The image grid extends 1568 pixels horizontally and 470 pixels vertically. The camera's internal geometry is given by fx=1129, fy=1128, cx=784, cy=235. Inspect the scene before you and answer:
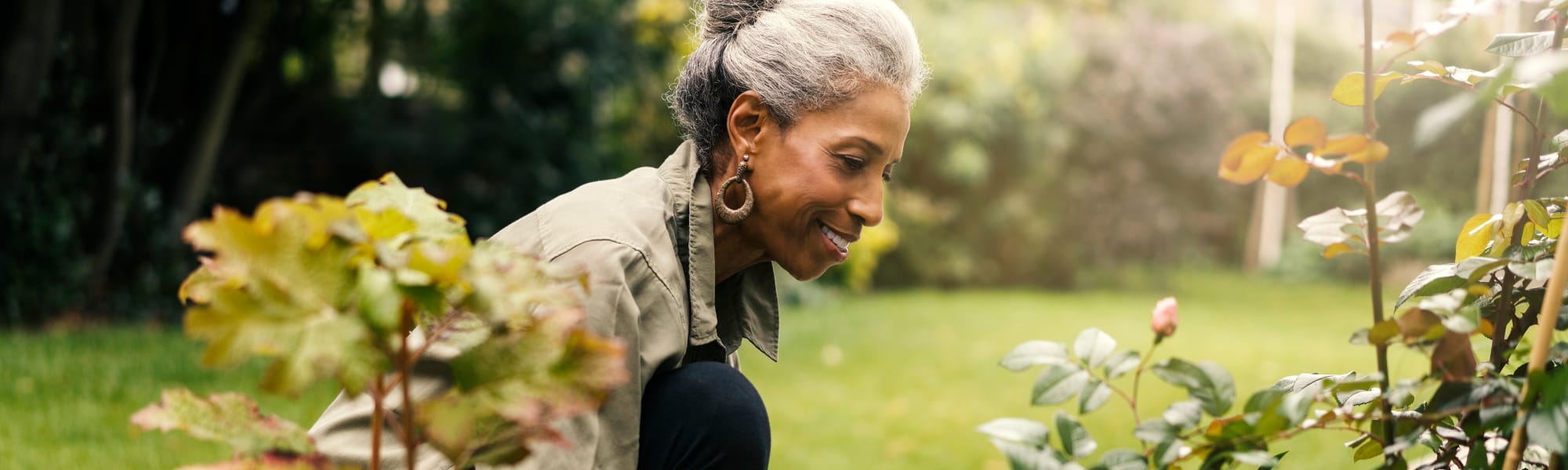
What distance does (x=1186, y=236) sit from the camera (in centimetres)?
1511

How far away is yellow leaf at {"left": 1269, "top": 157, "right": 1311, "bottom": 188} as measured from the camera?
1.04 meters

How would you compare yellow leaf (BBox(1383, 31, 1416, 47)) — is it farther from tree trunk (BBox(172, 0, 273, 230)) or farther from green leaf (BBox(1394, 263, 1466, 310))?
tree trunk (BBox(172, 0, 273, 230))

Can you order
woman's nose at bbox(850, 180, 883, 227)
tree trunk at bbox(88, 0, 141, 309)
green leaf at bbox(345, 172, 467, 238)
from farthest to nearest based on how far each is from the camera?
tree trunk at bbox(88, 0, 141, 309)
woman's nose at bbox(850, 180, 883, 227)
green leaf at bbox(345, 172, 467, 238)

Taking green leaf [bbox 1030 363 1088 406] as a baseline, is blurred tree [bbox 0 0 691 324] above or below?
above

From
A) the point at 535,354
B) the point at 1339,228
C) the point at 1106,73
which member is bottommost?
the point at 535,354

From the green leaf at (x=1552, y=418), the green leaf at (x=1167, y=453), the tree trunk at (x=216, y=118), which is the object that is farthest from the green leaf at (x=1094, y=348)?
the tree trunk at (x=216, y=118)

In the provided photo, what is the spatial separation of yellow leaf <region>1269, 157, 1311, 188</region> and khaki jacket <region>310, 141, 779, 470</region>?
0.68m

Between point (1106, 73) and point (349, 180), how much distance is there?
8.70 m

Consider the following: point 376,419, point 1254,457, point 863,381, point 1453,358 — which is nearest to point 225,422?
point 376,419

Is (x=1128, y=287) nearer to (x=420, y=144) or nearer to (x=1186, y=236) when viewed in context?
(x=1186, y=236)

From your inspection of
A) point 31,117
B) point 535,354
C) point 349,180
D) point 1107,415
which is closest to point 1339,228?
point 535,354

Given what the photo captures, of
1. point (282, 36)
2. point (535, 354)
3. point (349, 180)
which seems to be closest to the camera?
point (535, 354)

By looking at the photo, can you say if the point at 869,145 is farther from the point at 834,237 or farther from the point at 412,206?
the point at 412,206

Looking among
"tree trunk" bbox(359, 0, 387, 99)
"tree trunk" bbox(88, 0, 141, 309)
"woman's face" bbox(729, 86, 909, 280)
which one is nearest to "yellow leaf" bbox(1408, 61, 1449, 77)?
"woman's face" bbox(729, 86, 909, 280)
